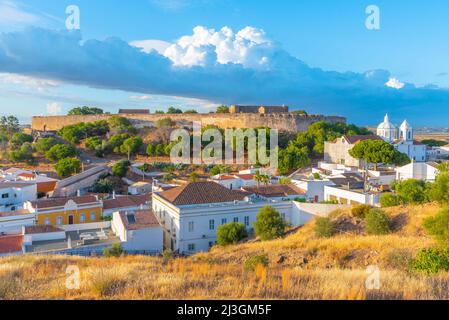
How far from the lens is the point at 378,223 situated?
10.9 metres

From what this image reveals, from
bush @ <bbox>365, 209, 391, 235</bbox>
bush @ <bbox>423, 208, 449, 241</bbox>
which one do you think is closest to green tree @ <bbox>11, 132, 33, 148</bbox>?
bush @ <bbox>365, 209, 391, 235</bbox>

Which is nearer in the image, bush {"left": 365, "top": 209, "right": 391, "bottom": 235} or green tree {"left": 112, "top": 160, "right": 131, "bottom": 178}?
bush {"left": 365, "top": 209, "right": 391, "bottom": 235}

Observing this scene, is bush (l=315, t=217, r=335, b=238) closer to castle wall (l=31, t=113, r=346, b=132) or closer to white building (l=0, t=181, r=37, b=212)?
white building (l=0, t=181, r=37, b=212)

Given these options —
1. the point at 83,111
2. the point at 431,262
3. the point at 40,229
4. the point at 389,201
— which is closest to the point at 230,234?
the point at 389,201

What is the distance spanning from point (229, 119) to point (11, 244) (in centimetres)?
3485

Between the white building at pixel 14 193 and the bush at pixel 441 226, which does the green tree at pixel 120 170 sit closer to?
the white building at pixel 14 193

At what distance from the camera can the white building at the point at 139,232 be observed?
13383mm

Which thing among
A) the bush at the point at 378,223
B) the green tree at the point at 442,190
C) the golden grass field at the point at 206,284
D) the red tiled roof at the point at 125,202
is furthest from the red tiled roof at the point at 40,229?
the green tree at the point at 442,190

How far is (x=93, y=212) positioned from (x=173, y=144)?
2066 centimetres

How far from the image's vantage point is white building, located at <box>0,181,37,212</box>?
20.9m

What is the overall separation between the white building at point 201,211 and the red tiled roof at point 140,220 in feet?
2.68

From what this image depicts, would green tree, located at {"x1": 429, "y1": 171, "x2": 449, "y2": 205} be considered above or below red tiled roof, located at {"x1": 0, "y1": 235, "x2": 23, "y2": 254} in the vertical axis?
above
